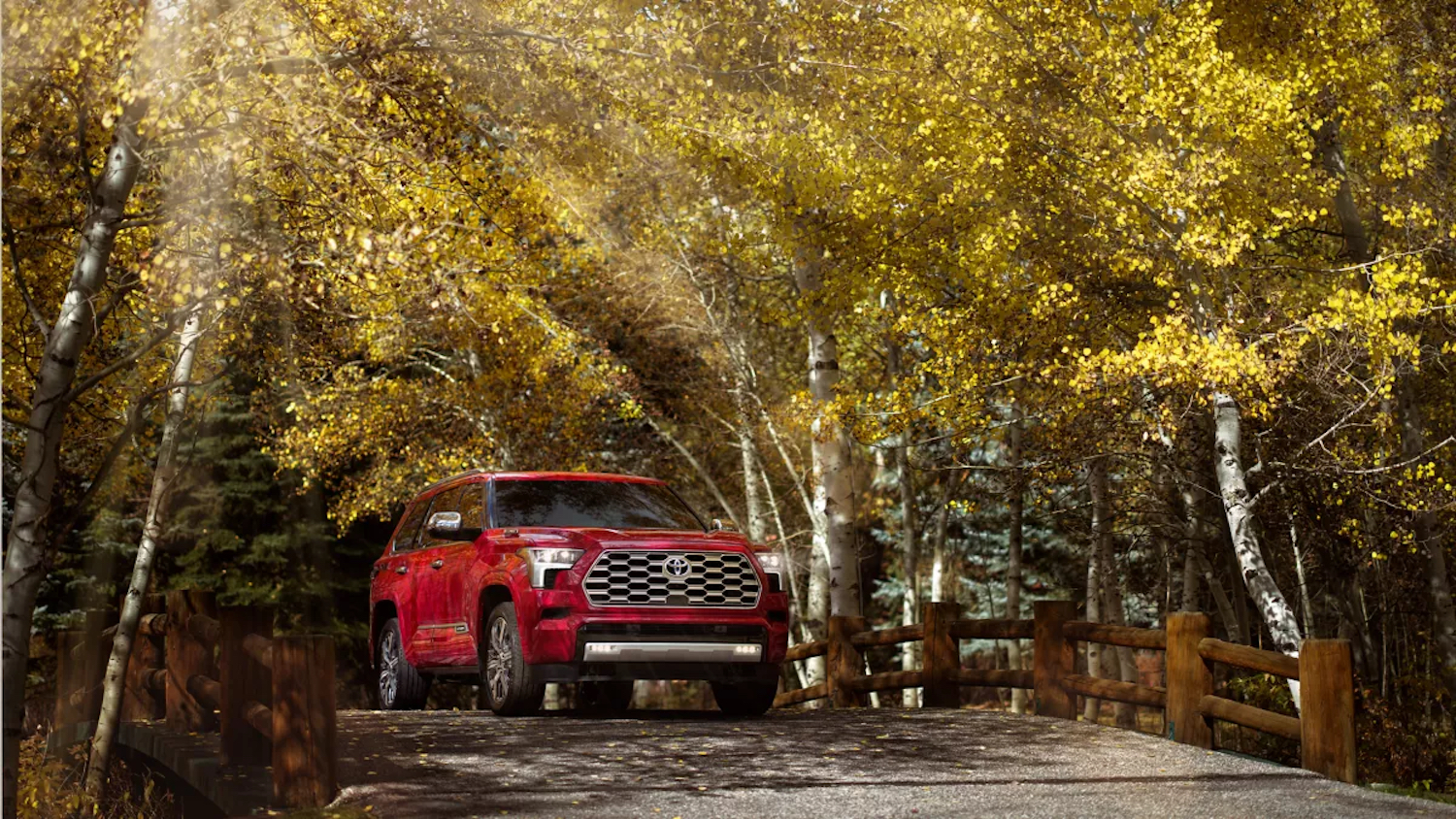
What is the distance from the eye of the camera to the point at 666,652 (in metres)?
12.0

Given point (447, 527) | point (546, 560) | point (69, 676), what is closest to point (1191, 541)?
point (546, 560)

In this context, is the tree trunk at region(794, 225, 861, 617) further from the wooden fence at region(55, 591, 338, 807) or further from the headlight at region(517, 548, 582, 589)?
the wooden fence at region(55, 591, 338, 807)

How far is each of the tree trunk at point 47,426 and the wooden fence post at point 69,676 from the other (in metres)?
6.11

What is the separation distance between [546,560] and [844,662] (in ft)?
16.6

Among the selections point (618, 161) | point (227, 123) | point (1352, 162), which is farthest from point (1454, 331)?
point (227, 123)

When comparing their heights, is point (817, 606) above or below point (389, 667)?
above

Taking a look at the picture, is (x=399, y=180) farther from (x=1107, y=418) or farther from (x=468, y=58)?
(x=1107, y=418)

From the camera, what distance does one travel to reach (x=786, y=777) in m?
9.76

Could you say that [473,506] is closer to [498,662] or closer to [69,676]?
[498,662]

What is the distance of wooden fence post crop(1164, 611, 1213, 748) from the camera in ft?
37.7

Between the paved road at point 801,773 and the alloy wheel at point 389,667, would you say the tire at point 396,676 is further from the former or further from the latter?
the paved road at point 801,773

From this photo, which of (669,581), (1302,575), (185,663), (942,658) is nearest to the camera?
(669,581)

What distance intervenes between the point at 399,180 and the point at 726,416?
19248 millimetres

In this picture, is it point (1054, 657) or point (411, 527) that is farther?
point (411, 527)
